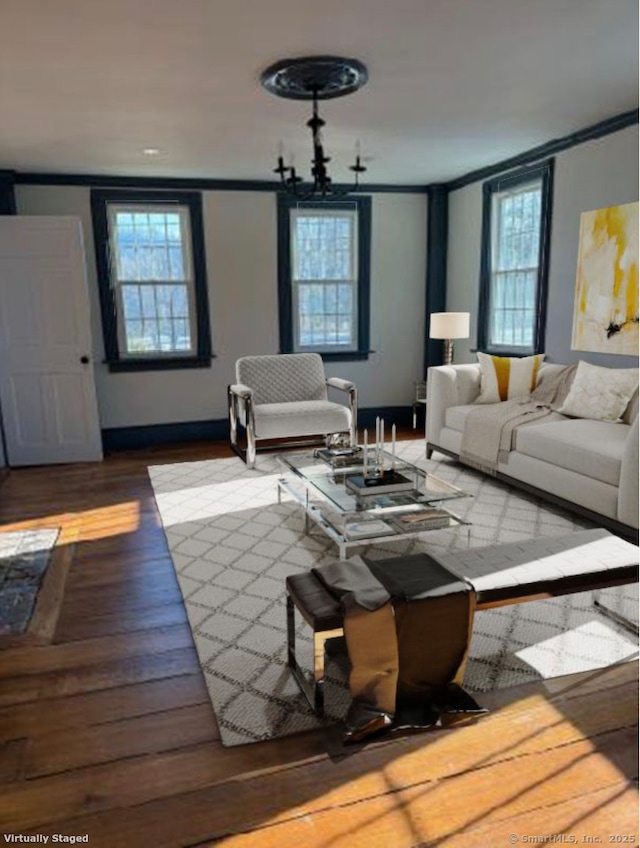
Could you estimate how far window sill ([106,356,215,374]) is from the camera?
5.86 metres

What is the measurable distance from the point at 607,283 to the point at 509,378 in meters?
0.96

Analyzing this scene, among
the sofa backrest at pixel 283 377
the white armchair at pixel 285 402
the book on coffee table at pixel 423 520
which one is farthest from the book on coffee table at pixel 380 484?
the sofa backrest at pixel 283 377

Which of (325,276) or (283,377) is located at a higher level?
(325,276)

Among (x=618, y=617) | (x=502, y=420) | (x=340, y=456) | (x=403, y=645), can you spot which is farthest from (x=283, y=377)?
(x=403, y=645)

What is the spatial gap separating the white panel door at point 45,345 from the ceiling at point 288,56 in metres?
0.64

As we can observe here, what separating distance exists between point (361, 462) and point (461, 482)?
1.09m

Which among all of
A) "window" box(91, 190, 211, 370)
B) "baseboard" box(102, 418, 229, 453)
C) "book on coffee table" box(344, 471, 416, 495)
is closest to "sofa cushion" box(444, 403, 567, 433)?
"book on coffee table" box(344, 471, 416, 495)

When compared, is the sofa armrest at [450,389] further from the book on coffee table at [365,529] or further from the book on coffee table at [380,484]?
the book on coffee table at [365,529]

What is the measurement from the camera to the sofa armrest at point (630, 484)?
3.06m

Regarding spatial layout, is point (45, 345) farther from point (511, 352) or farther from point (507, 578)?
point (507, 578)

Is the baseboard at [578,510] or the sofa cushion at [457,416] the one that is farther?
the sofa cushion at [457,416]

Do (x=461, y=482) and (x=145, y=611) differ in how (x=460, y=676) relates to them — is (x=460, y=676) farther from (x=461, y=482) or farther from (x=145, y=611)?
(x=461, y=482)

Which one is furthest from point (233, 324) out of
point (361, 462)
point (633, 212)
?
point (633, 212)

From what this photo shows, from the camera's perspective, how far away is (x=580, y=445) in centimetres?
351
